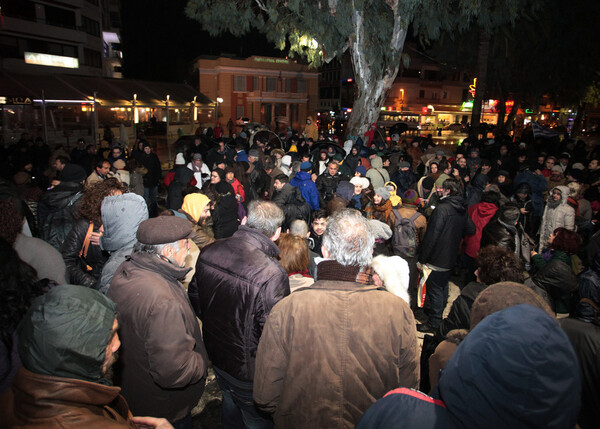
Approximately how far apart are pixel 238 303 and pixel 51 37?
39.5m

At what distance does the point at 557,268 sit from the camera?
3461mm

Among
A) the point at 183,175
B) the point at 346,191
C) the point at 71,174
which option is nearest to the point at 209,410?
the point at 346,191

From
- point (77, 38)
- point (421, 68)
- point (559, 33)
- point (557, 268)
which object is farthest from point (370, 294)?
point (421, 68)

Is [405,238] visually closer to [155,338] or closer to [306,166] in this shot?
[306,166]

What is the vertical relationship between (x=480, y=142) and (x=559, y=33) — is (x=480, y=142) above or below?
below

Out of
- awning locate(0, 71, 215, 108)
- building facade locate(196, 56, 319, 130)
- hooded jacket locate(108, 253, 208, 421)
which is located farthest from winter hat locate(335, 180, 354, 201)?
building facade locate(196, 56, 319, 130)

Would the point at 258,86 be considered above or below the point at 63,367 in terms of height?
above

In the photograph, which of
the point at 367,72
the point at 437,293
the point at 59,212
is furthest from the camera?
the point at 367,72

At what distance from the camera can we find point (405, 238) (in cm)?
475

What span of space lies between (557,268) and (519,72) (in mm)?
28703

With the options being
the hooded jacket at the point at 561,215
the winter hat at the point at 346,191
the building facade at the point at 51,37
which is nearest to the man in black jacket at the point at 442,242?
the winter hat at the point at 346,191

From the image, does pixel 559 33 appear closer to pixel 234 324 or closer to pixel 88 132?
pixel 234 324

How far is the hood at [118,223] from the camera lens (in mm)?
3014

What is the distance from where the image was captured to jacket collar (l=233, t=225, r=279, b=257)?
2.51 meters
